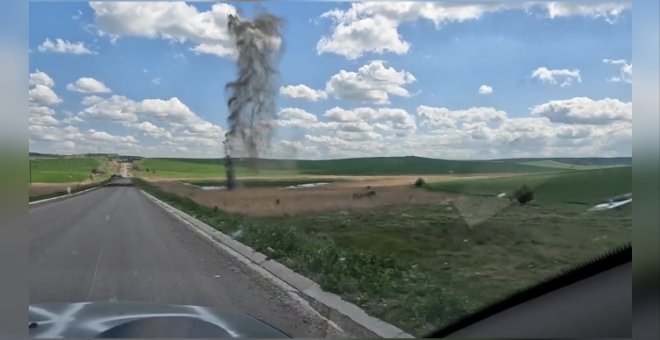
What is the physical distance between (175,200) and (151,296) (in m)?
0.65

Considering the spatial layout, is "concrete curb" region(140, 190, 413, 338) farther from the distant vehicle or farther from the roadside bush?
the roadside bush

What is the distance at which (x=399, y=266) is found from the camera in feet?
12.8

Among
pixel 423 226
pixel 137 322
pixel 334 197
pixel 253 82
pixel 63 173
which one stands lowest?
pixel 137 322

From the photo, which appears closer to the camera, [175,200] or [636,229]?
[636,229]

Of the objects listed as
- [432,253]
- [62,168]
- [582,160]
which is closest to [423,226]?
[432,253]

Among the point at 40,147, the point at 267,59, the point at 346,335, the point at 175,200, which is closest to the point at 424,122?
the point at 267,59

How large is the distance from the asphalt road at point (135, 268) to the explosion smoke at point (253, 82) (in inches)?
24.9

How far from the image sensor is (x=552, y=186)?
13.1ft

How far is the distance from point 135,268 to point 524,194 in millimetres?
2011

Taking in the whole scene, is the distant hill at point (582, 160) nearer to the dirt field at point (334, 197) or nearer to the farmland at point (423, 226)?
the farmland at point (423, 226)

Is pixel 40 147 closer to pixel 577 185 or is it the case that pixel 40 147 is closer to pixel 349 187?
pixel 349 187

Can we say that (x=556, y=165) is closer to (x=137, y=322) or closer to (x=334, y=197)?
(x=334, y=197)

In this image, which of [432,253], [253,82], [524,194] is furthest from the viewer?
[524,194]

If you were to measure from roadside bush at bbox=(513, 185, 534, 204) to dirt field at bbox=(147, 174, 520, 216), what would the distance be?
1.10 ft
